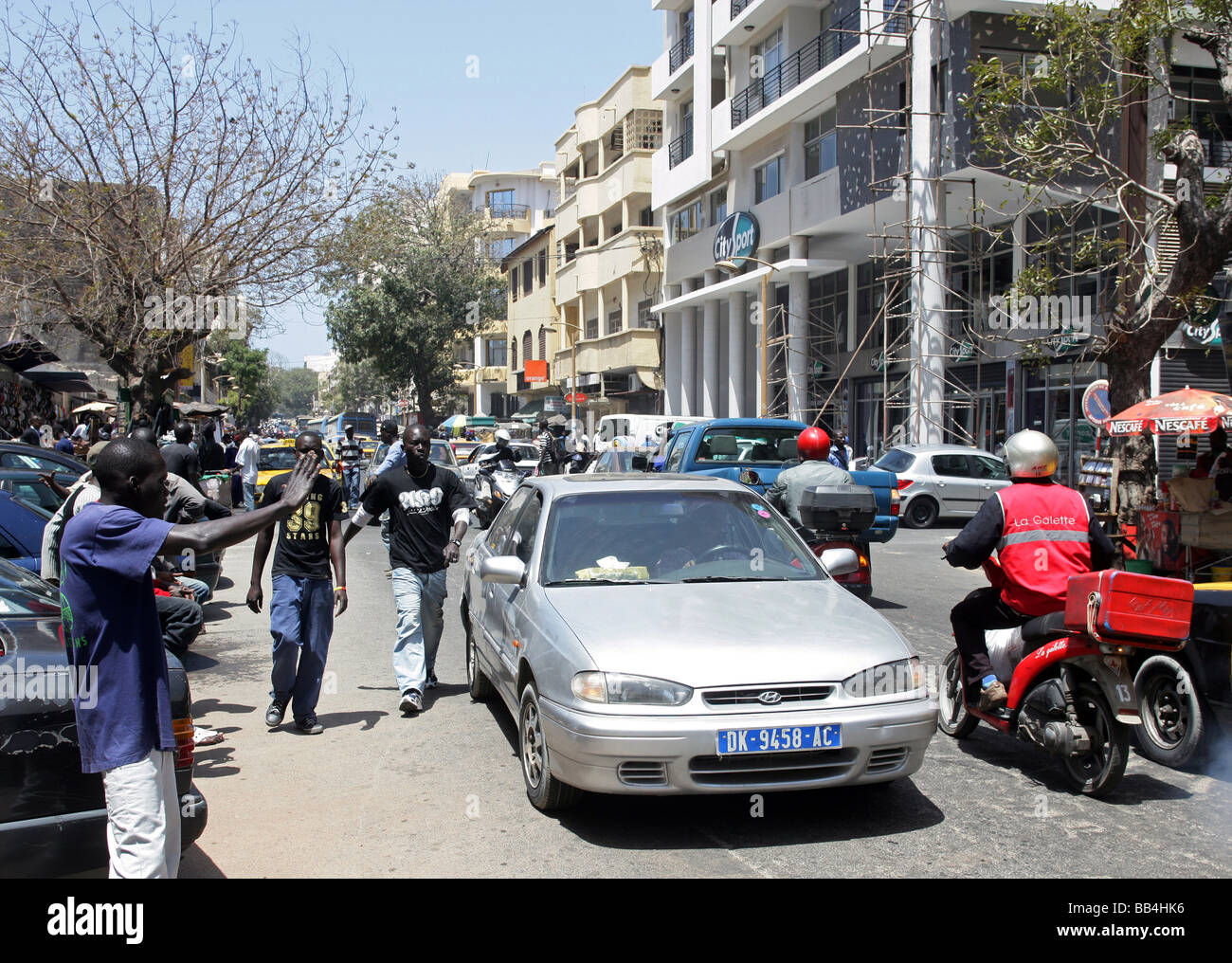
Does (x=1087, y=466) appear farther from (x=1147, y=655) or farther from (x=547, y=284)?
(x=547, y=284)

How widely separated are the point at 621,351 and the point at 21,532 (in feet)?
127

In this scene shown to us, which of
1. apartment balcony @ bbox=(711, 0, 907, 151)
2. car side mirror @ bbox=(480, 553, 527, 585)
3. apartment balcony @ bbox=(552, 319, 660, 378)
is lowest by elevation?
car side mirror @ bbox=(480, 553, 527, 585)

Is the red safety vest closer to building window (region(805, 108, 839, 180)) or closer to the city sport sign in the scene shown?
building window (region(805, 108, 839, 180))


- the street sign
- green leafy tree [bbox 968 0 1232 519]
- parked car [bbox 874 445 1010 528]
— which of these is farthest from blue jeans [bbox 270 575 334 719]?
parked car [bbox 874 445 1010 528]

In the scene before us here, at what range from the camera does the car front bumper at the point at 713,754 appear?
439 centimetres

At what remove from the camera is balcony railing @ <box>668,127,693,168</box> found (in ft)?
125

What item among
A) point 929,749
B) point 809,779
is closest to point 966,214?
point 929,749

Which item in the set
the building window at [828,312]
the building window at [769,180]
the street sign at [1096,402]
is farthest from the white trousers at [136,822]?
→ the building window at [769,180]

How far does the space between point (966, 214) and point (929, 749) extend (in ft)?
71.4

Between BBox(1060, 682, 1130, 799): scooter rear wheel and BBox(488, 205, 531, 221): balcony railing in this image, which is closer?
BBox(1060, 682, 1130, 799): scooter rear wheel

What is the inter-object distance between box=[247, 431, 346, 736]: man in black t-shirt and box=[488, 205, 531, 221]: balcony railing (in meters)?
74.1

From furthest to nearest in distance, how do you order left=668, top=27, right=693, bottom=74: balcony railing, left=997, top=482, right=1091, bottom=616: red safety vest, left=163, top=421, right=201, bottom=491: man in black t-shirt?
left=668, top=27, right=693, bottom=74: balcony railing, left=163, top=421, right=201, bottom=491: man in black t-shirt, left=997, top=482, right=1091, bottom=616: red safety vest

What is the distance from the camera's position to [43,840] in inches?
136

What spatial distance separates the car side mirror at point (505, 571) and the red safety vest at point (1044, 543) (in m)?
2.48
